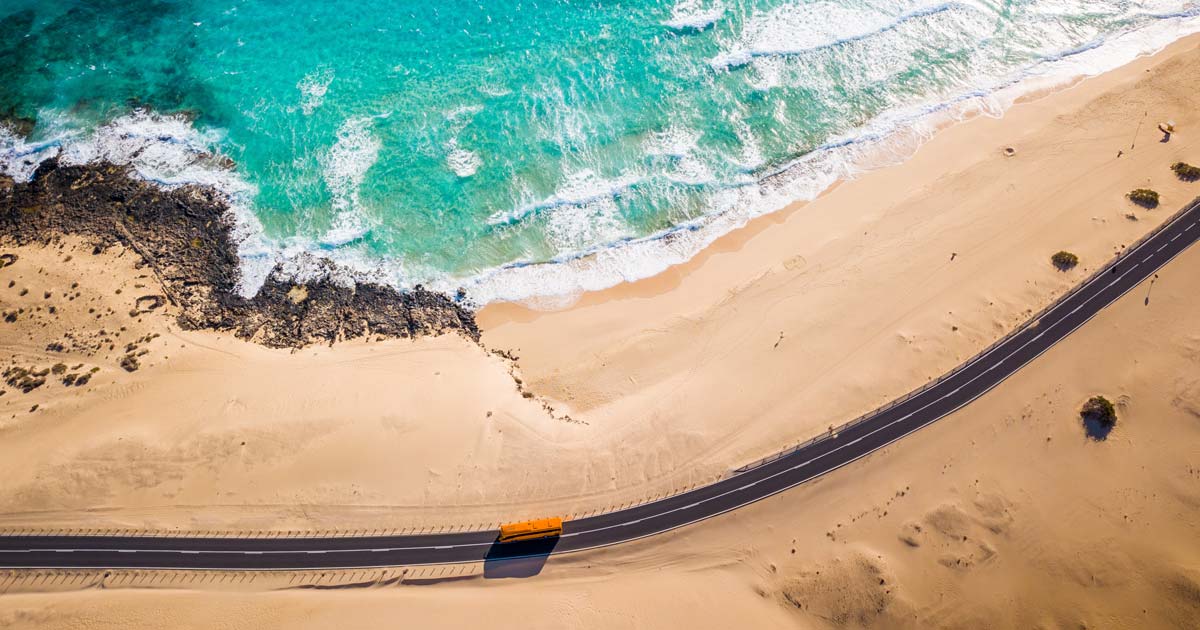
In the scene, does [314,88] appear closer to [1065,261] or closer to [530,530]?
[530,530]

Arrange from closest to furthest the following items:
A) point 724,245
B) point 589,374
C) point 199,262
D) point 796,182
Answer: point 589,374
point 199,262
point 724,245
point 796,182

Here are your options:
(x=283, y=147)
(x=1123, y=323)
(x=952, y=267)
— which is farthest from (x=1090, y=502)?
(x=283, y=147)

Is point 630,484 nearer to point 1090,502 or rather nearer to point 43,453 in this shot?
point 1090,502

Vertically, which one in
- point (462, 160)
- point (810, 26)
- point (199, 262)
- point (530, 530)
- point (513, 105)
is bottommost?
point (530, 530)

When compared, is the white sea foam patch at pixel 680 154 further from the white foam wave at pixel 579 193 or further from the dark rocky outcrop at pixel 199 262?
the dark rocky outcrop at pixel 199 262

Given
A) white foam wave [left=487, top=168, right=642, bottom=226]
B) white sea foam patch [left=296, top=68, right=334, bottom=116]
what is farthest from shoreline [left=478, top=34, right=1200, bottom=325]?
white sea foam patch [left=296, top=68, right=334, bottom=116]

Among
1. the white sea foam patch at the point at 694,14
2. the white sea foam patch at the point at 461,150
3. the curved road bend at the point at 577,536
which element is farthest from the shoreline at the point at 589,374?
the white sea foam patch at the point at 694,14

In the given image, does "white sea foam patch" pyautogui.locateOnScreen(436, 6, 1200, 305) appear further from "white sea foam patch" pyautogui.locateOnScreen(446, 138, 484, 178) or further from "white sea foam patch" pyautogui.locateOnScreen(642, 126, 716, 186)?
"white sea foam patch" pyautogui.locateOnScreen(446, 138, 484, 178)

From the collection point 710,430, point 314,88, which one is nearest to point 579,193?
point 710,430
